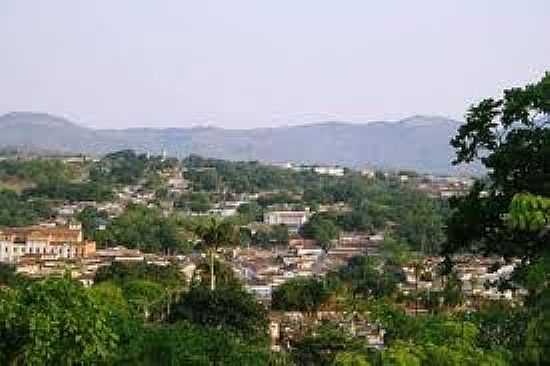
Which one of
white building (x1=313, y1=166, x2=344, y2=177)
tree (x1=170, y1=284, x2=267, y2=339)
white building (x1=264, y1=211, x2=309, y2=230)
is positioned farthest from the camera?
white building (x1=313, y1=166, x2=344, y2=177)

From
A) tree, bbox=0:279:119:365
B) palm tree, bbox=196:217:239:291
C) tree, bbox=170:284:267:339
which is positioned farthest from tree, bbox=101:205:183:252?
tree, bbox=0:279:119:365

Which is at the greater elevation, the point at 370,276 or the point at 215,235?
the point at 215,235

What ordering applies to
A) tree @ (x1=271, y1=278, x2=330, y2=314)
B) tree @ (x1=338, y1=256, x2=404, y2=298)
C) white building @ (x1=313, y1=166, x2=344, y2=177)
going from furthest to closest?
white building @ (x1=313, y1=166, x2=344, y2=177) → tree @ (x1=338, y1=256, x2=404, y2=298) → tree @ (x1=271, y1=278, x2=330, y2=314)

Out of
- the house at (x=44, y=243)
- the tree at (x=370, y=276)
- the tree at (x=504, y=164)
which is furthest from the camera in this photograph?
the house at (x=44, y=243)

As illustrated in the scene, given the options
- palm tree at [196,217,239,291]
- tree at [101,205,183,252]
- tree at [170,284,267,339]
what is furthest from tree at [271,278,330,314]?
tree at [101,205,183,252]

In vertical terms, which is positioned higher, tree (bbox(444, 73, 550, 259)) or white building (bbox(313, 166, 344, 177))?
tree (bbox(444, 73, 550, 259))

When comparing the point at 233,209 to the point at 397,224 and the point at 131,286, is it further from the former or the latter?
the point at 131,286

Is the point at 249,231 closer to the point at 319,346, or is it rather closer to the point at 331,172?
the point at 319,346

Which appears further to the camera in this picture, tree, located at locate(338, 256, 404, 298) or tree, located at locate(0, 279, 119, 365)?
tree, located at locate(338, 256, 404, 298)

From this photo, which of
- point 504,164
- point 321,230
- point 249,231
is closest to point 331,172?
point 321,230

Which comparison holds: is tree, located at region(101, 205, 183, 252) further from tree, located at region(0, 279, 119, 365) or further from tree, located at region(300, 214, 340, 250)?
tree, located at region(0, 279, 119, 365)

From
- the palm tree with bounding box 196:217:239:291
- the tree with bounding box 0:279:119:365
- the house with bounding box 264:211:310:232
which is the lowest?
the house with bounding box 264:211:310:232

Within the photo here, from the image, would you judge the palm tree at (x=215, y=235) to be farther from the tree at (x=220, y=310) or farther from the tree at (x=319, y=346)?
the tree at (x=319, y=346)

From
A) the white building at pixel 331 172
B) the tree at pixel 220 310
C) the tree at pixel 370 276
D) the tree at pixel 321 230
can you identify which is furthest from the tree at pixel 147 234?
the white building at pixel 331 172
